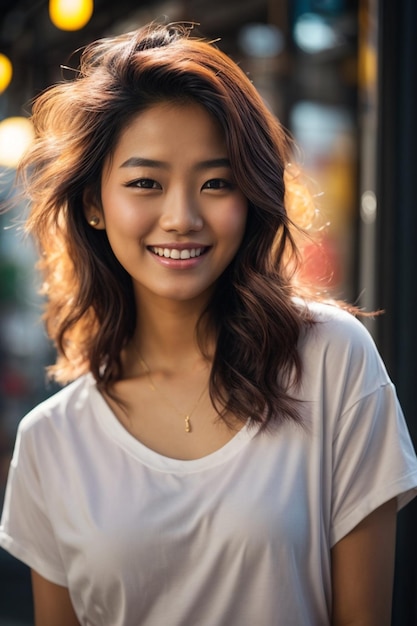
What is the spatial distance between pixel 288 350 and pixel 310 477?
251 mm

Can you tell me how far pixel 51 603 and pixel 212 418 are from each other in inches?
22.4

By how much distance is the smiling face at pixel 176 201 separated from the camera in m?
1.51

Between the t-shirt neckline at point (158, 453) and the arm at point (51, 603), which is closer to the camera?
the t-shirt neckline at point (158, 453)

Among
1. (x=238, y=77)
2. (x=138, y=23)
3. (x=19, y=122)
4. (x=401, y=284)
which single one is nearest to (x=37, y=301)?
(x=19, y=122)

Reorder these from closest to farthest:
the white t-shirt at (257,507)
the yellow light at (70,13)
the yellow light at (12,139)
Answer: the white t-shirt at (257,507) < the yellow light at (70,13) < the yellow light at (12,139)

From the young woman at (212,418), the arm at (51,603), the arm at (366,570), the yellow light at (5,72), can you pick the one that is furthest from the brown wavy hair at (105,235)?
the yellow light at (5,72)

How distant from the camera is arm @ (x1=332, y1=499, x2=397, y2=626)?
59.6 inches

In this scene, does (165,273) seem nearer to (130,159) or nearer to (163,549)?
(130,159)

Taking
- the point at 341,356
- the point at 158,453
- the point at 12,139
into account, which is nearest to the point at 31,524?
the point at 158,453

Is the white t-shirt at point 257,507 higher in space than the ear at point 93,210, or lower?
lower

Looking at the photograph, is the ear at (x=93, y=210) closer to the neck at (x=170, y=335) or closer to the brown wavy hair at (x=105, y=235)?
the brown wavy hair at (x=105, y=235)

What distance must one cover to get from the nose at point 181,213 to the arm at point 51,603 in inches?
33.3

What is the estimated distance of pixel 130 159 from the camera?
1560 millimetres

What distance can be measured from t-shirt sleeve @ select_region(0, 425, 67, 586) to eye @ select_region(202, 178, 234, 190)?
0.68m
